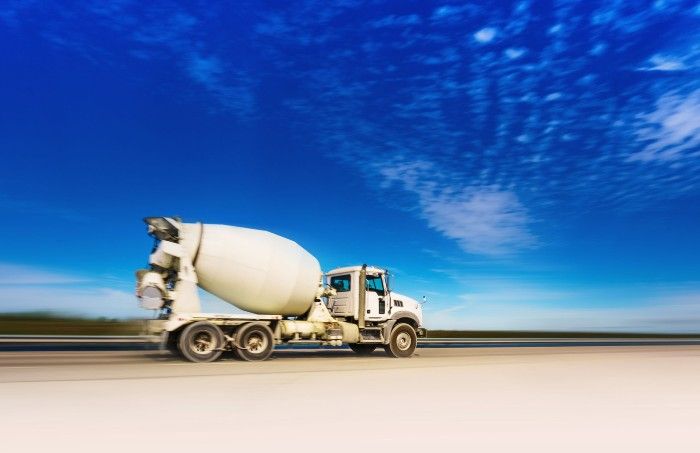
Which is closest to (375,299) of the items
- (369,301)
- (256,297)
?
(369,301)

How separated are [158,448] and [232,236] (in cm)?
1138

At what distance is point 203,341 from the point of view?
15547 millimetres

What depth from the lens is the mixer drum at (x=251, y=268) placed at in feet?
52.5

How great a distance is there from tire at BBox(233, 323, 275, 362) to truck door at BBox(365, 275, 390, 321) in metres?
3.86

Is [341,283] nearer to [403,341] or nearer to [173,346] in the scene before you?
[403,341]

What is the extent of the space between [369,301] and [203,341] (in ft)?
19.6

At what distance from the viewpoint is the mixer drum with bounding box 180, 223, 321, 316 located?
16.0 m

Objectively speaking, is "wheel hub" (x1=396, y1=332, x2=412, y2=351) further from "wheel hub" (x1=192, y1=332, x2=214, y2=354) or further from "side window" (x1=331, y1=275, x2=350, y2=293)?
"wheel hub" (x1=192, y1=332, x2=214, y2=354)

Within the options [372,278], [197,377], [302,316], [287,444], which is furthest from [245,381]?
[372,278]

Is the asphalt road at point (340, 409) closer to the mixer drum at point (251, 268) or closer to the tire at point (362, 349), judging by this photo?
the mixer drum at point (251, 268)

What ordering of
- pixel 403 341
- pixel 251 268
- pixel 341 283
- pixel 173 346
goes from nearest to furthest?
1. pixel 173 346
2. pixel 251 268
3. pixel 403 341
4. pixel 341 283

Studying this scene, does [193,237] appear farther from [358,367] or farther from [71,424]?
[71,424]

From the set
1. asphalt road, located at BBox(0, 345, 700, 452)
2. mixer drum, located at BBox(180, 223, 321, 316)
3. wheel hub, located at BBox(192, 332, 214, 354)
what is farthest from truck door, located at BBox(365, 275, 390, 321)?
wheel hub, located at BBox(192, 332, 214, 354)

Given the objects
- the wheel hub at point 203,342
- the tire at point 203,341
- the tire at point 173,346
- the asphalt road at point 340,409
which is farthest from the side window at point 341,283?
the tire at point 173,346
